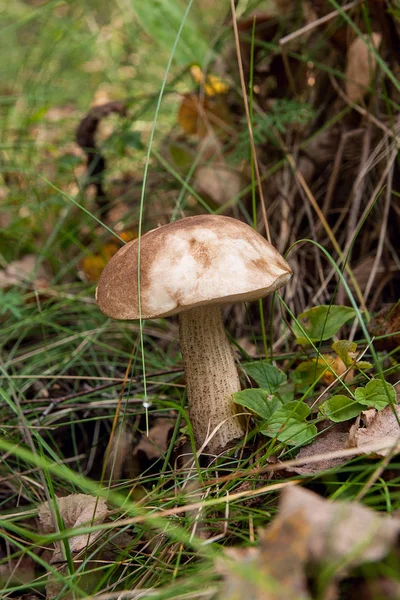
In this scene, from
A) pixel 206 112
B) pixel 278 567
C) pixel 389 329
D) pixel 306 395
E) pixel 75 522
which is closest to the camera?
pixel 278 567

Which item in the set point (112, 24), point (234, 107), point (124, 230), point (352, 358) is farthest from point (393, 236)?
point (112, 24)

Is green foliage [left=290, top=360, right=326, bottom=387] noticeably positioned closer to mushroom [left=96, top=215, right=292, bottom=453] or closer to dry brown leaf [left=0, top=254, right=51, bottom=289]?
mushroom [left=96, top=215, right=292, bottom=453]

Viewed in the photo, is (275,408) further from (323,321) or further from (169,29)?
(169,29)

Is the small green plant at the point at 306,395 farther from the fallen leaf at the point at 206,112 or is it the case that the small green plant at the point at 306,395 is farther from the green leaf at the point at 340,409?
the fallen leaf at the point at 206,112

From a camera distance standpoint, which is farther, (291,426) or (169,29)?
(169,29)

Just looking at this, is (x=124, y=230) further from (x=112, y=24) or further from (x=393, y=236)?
(x=112, y=24)

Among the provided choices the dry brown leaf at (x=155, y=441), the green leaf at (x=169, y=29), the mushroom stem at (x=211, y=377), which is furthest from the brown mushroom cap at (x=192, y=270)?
the green leaf at (x=169, y=29)

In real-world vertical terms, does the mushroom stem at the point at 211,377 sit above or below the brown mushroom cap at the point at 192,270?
below

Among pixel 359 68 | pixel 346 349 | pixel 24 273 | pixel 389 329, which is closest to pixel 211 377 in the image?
pixel 346 349
